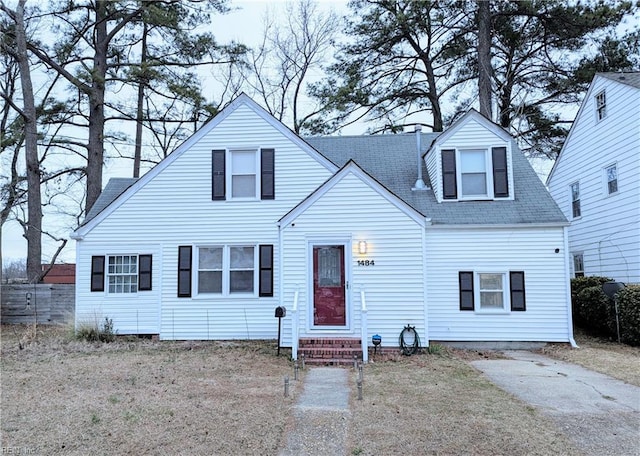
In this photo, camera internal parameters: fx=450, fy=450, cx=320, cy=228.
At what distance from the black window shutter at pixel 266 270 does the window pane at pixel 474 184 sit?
5178 millimetres

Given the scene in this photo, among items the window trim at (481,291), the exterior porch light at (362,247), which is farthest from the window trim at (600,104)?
the exterior porch light at (362,247)

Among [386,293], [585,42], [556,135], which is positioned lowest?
[386,293]

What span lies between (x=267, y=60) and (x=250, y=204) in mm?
13548

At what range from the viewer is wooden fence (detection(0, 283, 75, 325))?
620 inches

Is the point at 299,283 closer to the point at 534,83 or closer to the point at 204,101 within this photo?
the point at 204,101

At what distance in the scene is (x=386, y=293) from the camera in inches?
384

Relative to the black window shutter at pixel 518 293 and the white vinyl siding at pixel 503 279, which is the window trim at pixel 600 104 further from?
the black window shutter at pixel 518 293

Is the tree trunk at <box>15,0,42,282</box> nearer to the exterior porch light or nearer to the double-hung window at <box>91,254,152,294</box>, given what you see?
the double-hung window at <box>91,254,152,294</box>

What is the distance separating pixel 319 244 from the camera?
998 centimetres

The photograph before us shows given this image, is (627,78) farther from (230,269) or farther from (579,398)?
(230,269)

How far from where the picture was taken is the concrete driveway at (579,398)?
4785 millimetres

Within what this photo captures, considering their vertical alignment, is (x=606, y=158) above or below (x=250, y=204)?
above

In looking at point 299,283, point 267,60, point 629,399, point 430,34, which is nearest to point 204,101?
point 267,60

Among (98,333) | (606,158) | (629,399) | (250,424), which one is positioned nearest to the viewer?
(250,424)
